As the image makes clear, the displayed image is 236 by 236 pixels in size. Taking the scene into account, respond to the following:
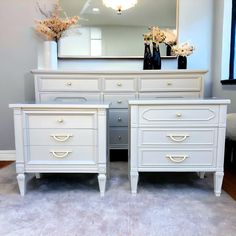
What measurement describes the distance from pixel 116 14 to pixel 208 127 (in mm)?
1793

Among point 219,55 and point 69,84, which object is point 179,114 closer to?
point 69,84

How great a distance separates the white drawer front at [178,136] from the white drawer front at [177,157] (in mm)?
56

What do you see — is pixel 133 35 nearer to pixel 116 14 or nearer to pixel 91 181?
pixel 116 14

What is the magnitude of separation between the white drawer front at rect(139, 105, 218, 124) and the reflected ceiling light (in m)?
1.63

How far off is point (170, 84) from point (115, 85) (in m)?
0.54

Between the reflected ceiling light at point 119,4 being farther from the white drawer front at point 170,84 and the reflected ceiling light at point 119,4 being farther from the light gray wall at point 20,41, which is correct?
the white drawer front at point 170,84

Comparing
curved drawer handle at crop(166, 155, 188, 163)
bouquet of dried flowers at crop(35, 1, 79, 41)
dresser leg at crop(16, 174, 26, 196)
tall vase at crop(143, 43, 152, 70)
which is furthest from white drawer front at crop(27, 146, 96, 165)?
bouquet of dried flowers at crop(35, 1, 79, 41)

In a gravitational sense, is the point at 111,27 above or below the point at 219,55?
above

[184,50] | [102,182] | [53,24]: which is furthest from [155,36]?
[102,182]

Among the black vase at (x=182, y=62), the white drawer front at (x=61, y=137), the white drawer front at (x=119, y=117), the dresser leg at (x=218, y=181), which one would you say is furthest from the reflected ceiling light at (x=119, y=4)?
the dresser leg at (x=218, y=181)

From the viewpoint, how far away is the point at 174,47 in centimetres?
276

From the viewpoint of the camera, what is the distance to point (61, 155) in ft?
5.96

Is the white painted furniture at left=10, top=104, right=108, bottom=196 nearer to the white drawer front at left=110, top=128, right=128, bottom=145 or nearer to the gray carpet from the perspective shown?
the gray carpet

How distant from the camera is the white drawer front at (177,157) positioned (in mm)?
1803
